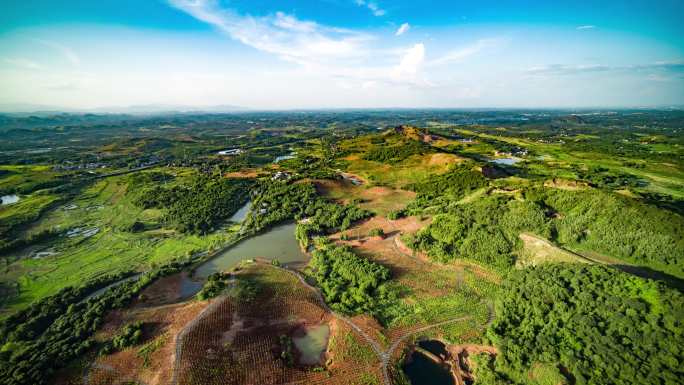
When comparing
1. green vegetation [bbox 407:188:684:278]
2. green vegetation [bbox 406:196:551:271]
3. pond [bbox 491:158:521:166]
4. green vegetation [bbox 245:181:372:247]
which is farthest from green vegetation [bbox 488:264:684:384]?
pond [bbox 491:158:521:166]

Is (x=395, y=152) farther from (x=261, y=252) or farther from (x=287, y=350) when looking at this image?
(x=287, y=350)

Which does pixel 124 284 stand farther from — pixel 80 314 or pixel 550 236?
pixel 550 236

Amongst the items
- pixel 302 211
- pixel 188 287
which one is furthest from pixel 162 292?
pixel 302 211

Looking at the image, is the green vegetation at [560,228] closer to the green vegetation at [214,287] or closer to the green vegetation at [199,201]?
the green vegetation at [214,287]

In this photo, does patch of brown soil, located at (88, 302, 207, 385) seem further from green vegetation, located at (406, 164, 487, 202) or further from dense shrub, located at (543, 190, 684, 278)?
green vegetation, located at (406, 164, 487, 202)

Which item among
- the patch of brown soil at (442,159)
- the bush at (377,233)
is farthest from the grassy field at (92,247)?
the patch of brown soil at (442,159)

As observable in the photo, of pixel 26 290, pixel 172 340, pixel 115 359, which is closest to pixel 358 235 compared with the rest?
pixel 172 340
